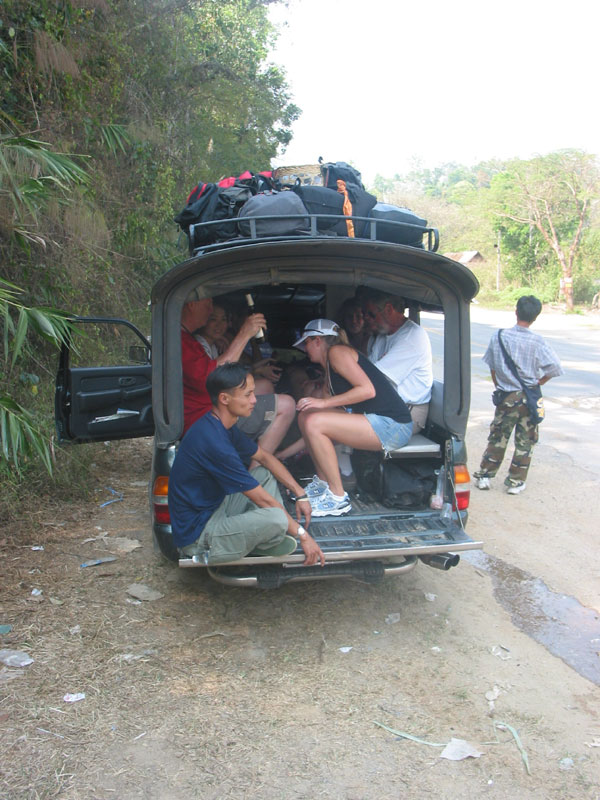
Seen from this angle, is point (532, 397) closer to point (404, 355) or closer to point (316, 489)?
point (404, 355)

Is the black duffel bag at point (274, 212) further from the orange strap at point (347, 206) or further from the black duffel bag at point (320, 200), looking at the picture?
the orange strap at point (347, 206)

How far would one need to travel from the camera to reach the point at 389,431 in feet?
14.4

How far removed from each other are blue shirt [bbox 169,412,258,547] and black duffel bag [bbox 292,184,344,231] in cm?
157

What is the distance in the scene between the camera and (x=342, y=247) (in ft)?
12.3

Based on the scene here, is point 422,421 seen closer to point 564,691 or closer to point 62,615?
point 564,691

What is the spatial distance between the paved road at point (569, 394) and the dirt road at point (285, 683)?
10.1ft

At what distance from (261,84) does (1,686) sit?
18.4 metres

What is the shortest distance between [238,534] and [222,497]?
0.32 m

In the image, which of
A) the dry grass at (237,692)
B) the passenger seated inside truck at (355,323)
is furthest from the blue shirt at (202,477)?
the passenger seated inside truck at (355,323)

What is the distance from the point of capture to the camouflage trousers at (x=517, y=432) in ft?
21.1

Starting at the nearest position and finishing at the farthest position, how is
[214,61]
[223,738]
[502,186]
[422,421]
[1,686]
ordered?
[223,738] → [1,686] → [422,421] → [214,61] → [502,186]

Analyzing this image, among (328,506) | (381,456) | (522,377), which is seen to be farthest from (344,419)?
(522,377)

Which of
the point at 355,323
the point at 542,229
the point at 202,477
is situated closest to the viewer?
the point at 202,477

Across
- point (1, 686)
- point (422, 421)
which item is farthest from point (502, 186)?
point (1, 686)
